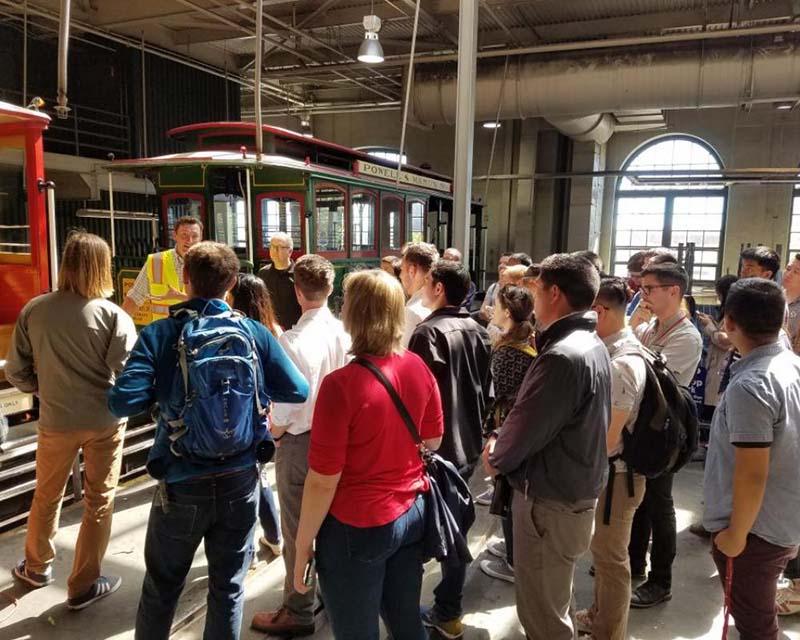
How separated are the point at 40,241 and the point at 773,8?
37.4ft

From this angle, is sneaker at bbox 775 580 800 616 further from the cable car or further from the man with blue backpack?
the cable car

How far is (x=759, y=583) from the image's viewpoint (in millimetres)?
2086

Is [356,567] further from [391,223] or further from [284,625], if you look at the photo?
[391,223]

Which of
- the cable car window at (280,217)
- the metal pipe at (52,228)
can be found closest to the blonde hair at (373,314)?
the metal pipe at (52,228)

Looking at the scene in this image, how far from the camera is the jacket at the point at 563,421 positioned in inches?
79.0

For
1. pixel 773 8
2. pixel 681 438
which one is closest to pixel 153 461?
pixel 681 438

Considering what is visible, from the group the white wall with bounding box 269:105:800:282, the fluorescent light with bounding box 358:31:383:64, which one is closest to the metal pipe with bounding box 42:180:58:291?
the fluorescent light with bounding box 358:31:383:64

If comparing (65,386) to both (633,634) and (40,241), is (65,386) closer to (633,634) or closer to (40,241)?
(40,241)

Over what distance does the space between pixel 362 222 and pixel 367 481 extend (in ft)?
21.6

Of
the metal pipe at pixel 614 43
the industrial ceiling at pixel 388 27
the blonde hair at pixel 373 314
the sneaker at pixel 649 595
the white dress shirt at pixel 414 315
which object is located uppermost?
the industrial ceiling at pixel 388 27

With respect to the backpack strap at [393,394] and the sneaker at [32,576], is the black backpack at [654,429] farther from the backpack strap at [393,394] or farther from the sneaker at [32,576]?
the sneaker at [32,576]

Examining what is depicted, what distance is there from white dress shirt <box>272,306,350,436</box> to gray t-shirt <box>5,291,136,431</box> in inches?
33.3

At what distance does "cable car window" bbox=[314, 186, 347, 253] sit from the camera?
7094 mm

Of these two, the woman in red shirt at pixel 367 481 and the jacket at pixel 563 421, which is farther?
the jacket at pixel 563 421
